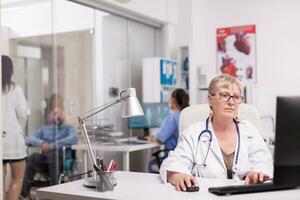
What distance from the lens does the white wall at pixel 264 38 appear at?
516cm

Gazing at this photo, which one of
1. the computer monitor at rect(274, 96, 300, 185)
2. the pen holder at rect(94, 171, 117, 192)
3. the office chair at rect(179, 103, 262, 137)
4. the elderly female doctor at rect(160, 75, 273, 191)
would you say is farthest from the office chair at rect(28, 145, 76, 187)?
the computer monitor at rect(274, 96, 300, 185)

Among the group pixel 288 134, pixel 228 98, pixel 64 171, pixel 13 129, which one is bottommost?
pixel 64 171

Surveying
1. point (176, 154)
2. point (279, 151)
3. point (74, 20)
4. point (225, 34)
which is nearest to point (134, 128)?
point (74, 20)

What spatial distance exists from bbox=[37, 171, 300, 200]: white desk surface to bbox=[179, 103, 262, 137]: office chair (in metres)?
0.52

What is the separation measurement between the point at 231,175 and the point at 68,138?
2344 mm

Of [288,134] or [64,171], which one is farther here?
[64,171]

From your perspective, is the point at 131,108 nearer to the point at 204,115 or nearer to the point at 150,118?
the point at 204,115

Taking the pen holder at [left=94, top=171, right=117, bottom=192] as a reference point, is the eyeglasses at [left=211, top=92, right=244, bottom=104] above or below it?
above

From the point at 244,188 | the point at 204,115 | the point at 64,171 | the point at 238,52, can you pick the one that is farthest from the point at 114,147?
the point at 238,52

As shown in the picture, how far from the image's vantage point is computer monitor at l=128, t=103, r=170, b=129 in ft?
15.7

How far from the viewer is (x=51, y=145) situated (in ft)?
12.6

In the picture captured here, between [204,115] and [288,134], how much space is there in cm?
98

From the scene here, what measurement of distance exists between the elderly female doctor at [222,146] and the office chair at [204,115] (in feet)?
0.53

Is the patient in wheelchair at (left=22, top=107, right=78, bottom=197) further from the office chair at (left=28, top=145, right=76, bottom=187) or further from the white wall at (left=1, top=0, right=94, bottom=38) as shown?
the white wall at (left=1, top=0, right=94, bottom=38)
